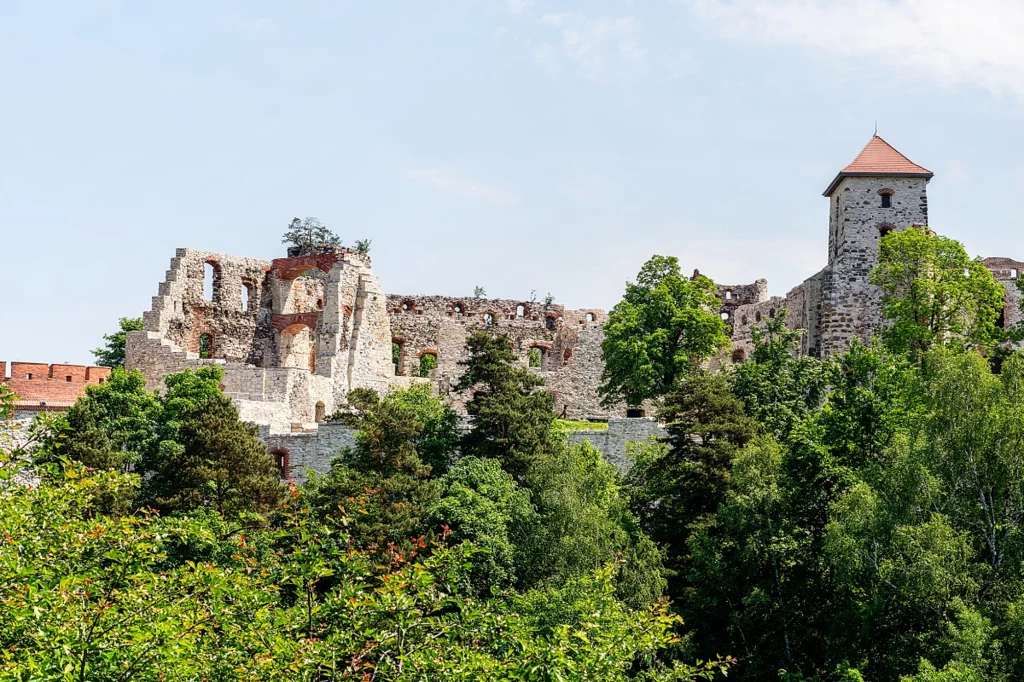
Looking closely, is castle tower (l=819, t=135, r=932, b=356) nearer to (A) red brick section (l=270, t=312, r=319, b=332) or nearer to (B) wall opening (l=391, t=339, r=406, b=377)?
(B) wall opening (l=391, t=339, r=406, b=377)

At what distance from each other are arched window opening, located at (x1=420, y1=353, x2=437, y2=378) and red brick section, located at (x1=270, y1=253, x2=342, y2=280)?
234 inches

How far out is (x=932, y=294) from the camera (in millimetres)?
40375

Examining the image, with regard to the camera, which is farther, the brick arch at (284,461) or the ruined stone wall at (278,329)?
the ruined stone wall at (278,329)

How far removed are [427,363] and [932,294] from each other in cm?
2042

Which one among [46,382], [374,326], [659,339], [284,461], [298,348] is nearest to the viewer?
[46,382]

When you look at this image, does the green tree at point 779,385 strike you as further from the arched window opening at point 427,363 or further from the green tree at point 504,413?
the arched window opening at point 427,363

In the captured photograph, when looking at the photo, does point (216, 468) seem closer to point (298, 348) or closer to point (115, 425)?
point (115, 425)

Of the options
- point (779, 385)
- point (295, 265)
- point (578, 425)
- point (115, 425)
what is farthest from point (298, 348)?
point (779, 385)

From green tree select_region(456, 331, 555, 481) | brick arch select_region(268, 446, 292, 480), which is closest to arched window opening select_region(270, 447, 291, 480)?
brick arch select_region(268, 446, 292, 480)

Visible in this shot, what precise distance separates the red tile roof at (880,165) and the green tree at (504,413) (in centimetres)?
1465

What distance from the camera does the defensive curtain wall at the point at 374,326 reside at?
136ft

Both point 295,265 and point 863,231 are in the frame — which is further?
point 295,265

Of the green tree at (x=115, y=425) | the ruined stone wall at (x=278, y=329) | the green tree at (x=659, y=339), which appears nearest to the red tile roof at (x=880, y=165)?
the green tree at (x=659, y=339)

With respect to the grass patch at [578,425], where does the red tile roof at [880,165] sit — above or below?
above
